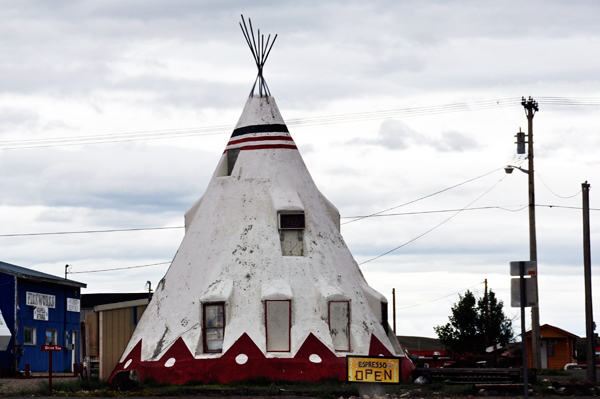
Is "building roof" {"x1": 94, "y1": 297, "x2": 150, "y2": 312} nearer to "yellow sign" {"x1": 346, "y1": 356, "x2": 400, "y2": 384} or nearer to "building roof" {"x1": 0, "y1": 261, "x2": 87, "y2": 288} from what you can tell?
"building roof" {"x1": 0, "y1": 261, "x2": 87, "y2": 288}

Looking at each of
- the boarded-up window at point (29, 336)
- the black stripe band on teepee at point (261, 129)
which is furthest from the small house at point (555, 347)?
the black stripe band on teepee at point (261, 129)

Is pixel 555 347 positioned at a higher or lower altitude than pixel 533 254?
lower

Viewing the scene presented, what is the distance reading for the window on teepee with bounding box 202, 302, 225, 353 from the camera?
24719 millimetres

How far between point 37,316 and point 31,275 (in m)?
1.99

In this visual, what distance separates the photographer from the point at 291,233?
26656 millimetres

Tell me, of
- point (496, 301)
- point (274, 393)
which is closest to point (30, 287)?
point (274, 393)

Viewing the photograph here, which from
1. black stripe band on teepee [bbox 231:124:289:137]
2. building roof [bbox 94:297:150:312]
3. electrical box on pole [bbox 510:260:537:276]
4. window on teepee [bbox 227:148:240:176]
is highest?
black stripe band on teepee [bbox 231:124:289:137]

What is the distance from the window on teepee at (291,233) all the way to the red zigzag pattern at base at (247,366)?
3.09 m

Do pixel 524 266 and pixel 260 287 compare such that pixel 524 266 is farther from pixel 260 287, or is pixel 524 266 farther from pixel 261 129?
pixel 261 129

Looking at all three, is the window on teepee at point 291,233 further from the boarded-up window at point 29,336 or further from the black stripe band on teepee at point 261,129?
the boarded-up window at point 29,336

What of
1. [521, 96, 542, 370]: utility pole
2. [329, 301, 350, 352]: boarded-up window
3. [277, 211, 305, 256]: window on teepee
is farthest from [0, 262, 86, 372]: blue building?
[521, 96, 542, 370]: utility pole

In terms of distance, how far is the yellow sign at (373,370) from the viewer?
57.1 ft

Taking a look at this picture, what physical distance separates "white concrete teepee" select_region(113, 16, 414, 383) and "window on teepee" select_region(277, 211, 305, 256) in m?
0.03

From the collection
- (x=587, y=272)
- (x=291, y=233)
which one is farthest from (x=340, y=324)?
(x=587, y=272)
